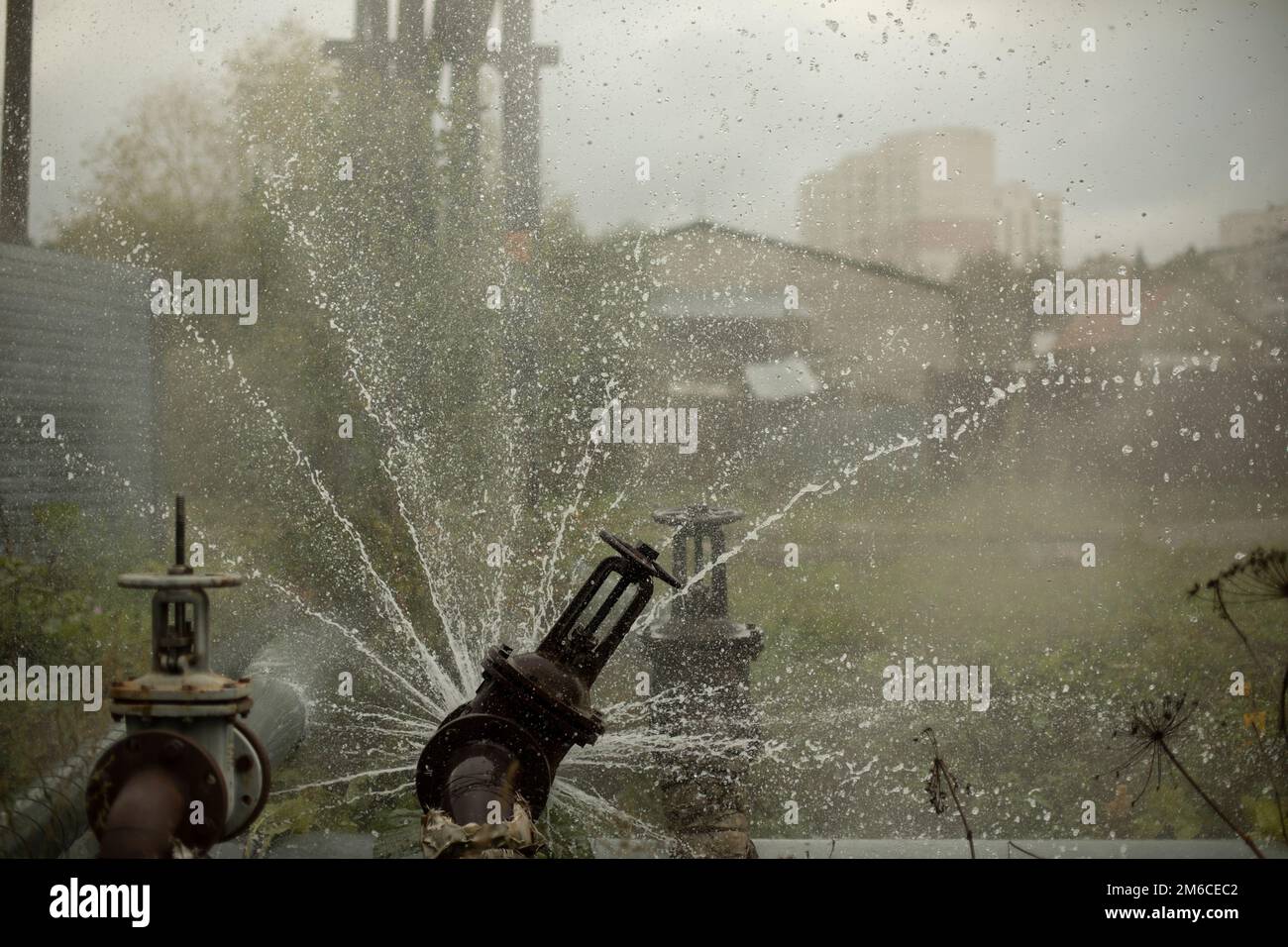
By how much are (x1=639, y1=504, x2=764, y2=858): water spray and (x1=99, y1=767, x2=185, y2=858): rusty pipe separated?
1598 millimetres

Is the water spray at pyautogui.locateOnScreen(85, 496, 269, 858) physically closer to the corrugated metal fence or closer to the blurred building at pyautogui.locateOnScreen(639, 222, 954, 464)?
the corrugated metal fence

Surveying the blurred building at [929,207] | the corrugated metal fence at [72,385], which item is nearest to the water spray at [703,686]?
the blurred building at [929,207]

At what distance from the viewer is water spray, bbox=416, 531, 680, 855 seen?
300 centimetres

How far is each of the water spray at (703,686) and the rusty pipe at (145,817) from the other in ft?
5.24

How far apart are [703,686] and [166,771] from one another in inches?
69.3

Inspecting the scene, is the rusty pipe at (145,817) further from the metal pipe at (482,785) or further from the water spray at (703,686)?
the water spray at (703,686)

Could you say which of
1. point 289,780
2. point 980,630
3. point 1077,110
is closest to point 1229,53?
point 1077,110

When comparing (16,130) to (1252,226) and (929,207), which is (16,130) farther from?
(1252,226)

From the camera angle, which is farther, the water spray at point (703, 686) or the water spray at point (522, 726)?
the water spray at point (703, 686)

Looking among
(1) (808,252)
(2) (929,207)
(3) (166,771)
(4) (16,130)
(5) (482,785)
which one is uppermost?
(4) (16,130)

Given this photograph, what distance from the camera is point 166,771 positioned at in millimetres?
2594

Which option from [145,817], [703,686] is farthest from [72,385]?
[703,686]

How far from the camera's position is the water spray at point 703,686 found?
369 cm

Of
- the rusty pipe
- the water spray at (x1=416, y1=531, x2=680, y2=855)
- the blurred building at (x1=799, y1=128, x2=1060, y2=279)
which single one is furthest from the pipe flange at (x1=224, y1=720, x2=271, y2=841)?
Result: the blurred building at (x1=799, y1=128, x2=1060, y2=279)
